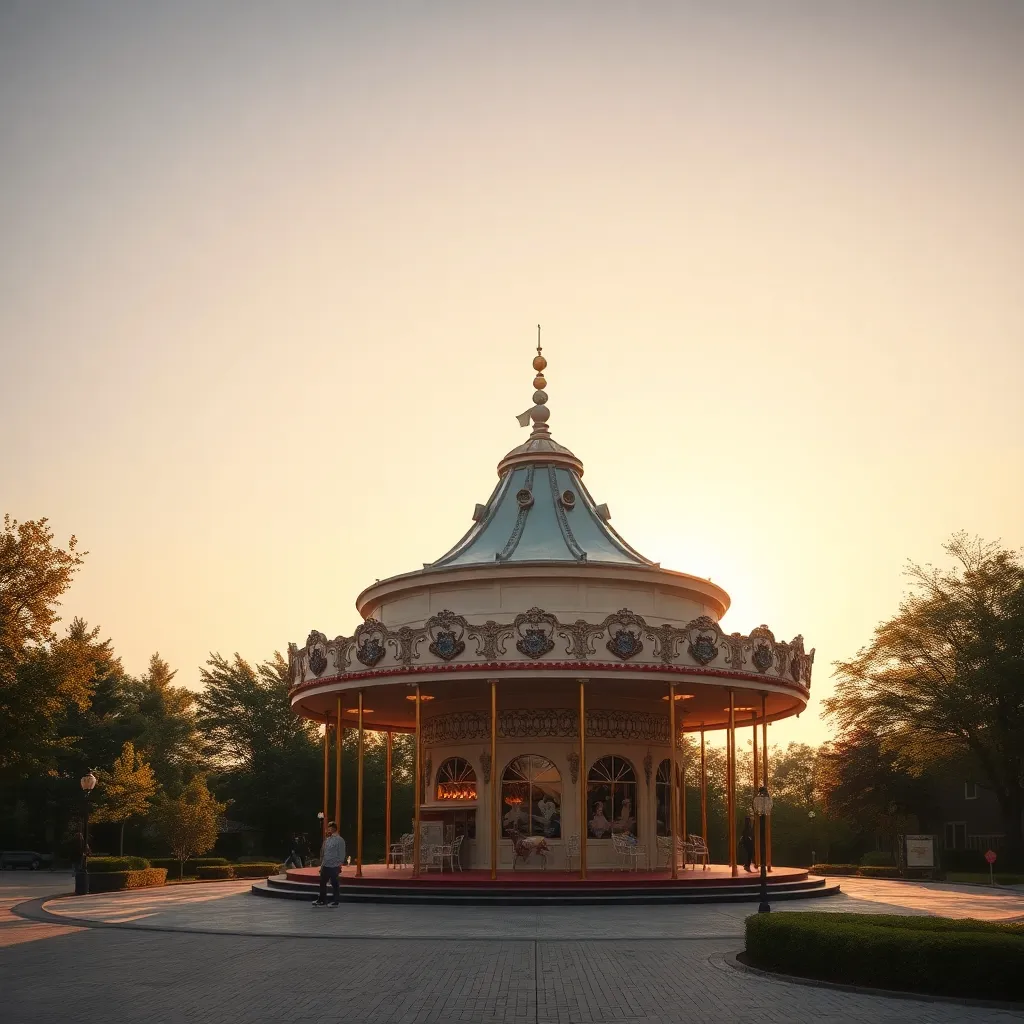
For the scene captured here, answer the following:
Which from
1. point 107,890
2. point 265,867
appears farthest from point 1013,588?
point 107,890

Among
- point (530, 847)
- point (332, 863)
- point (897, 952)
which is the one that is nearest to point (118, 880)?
point (332, 863)

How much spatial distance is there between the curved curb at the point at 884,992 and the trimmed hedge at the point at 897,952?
0.11 metres

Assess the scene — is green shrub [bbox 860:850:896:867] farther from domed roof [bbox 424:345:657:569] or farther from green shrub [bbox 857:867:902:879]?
domed roof [bbox 424:345:657:569]

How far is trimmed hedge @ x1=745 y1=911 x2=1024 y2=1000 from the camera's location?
42.0ft

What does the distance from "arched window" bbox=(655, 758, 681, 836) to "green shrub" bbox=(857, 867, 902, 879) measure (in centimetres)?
1578

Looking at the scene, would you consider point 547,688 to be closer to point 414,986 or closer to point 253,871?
point 414,986

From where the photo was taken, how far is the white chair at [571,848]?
30.1m

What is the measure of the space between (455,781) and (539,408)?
13360mm

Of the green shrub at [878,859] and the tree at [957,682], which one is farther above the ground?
the tree at [957,682]

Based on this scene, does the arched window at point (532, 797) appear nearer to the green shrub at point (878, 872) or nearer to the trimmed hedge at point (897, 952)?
the trimmed hedge at point (897, 952)

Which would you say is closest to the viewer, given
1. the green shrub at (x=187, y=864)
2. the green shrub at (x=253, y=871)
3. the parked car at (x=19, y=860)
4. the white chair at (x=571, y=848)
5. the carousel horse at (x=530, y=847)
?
the carousel horse at (x=530, y=847)

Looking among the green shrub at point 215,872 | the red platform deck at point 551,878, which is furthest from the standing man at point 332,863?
the green shrub at point 215,872

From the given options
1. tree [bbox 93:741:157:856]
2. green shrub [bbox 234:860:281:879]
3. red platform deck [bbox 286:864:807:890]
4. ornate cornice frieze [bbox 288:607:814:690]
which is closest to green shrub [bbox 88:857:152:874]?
red platform deck [bbox 286:864:807:890]

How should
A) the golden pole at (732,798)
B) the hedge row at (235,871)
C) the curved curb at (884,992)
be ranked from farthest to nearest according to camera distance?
the hedge row at (235,871) < the golden pole at (732,798) < the curved curb at (884,992)
